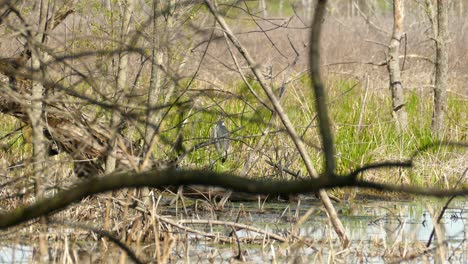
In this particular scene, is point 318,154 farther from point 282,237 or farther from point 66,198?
point 66,198

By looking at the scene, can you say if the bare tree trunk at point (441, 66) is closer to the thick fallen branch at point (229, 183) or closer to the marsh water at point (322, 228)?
the marsh water at point (322, 228)

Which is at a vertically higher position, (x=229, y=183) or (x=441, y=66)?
(x=441, y=66)

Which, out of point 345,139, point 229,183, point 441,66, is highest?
point 441,66

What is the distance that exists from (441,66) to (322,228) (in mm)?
4539

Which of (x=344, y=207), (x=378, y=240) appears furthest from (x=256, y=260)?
(x=344, y=207)

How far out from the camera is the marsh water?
5.31m

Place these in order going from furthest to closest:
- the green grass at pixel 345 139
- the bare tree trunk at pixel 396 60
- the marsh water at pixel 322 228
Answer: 1. the bare tree trunk at pixel 396 60
2. the green grass at pixel 345 139
3. the marsh water at pixel 322 228

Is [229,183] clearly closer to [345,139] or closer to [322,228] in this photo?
[322,228]

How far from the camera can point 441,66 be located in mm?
10500

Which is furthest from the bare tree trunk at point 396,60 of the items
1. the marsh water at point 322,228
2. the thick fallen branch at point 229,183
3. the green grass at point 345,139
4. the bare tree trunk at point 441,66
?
the thick fallen branch at point 229,183

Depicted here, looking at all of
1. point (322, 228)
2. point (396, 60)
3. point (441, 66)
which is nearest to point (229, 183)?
point (322, 228)

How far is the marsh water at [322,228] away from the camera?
531 centimetres

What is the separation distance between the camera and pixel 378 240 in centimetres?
570

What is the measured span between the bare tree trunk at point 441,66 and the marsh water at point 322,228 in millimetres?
2187
